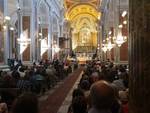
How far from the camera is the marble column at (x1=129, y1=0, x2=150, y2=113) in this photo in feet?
19.3

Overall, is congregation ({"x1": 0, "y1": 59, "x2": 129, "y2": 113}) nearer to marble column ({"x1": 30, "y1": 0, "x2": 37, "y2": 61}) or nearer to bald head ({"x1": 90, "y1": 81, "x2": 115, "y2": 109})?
bald head ({"x1": 90, "y1": 81, "x2": 115, "y2": 109})

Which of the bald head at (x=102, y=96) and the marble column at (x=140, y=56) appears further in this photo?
the marble column at (x=140, y=56)

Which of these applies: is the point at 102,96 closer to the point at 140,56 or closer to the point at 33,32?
the point at 140,56

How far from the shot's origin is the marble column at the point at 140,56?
5.89 meters

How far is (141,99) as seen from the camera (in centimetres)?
607

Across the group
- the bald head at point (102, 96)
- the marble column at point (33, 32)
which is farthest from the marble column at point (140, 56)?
the marble column at point (33, 32)

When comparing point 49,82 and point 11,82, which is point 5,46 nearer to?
point 49,82

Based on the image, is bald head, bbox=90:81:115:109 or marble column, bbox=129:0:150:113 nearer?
bald head, bbox=90:81:115:109

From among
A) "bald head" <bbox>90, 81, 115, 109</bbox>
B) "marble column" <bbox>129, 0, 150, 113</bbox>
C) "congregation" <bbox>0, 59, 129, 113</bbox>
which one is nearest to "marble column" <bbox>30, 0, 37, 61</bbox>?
"congregation" <bbox>0, 59, 129, 113</bbox>

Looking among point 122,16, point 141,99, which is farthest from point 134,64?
point 122,16

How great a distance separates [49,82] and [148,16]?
17.0 meters

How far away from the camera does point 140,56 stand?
5.99 m

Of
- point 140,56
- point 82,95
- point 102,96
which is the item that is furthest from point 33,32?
point 102,96

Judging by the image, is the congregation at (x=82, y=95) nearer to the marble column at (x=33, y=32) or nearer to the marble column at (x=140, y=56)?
the marble column at (x=140, y=56)
